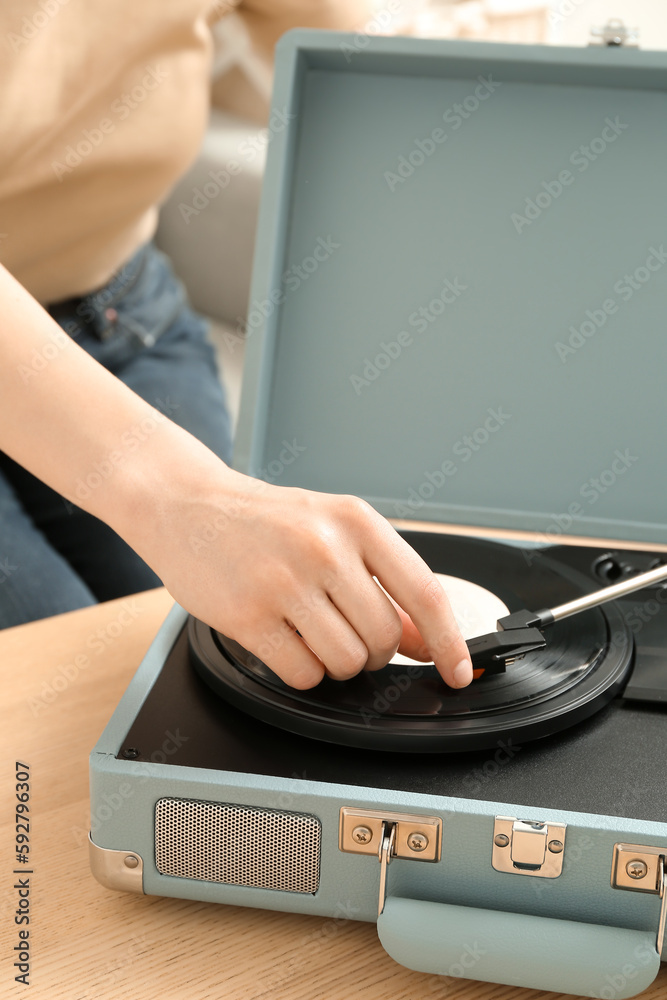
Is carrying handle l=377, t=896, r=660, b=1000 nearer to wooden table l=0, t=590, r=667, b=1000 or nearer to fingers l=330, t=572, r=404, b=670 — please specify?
wooden table l=0, t=590, r=667, b=1000

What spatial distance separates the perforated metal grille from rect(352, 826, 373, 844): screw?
22mm

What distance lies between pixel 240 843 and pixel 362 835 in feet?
0.26

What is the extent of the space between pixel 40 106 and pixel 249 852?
0.93 metres

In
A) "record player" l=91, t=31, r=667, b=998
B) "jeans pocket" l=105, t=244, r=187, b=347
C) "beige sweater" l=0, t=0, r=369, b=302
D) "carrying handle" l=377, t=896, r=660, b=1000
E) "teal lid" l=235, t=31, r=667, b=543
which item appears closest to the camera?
"carrying handle" l=377, t=896, r=660, b=1000

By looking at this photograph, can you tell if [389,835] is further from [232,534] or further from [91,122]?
[91,122]

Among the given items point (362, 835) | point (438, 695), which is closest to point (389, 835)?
point (362, 835)

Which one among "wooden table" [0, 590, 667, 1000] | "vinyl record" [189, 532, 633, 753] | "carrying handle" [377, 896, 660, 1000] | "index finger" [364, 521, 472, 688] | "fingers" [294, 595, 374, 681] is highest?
"index finger" [364, 521, 472, 688]

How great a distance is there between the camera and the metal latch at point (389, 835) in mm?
553

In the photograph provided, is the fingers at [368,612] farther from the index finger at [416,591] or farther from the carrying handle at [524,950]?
the carrying handle at [524,950]

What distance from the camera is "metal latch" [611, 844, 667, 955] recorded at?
0.54 metres

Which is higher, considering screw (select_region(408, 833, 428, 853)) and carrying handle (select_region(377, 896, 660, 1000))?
screw (select_region(408, 833, 428, 853))

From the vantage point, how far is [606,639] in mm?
735

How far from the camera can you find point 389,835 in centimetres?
56

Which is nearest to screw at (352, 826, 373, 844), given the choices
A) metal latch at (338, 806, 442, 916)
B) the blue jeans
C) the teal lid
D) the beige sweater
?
metal latch at (338, 806, 442, 916)
